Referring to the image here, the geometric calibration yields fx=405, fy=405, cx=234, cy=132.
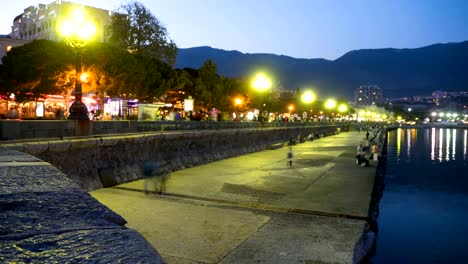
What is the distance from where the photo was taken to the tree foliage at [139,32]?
2061 inches

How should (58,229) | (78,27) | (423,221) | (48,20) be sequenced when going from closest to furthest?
1. (58,229)
2. (78,27)
3. (423,221)
4. (48,20)

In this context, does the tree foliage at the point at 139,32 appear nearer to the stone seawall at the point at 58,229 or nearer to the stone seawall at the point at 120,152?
the stone seawall at the point at 120,152

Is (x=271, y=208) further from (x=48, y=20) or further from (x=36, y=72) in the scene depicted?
(x=48, y=20)

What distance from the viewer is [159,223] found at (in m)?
7.40

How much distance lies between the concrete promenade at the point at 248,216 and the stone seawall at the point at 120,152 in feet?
1.94

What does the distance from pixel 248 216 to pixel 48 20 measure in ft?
292

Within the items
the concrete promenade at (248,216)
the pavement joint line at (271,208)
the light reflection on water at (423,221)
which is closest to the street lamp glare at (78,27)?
the concrete promenade at (248,216)

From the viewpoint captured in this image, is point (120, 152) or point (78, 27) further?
point (78, 27)

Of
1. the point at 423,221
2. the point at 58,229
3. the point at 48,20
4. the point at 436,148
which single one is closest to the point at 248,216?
the point at 58,229

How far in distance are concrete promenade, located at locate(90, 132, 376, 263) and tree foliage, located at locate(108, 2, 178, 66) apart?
41733mm

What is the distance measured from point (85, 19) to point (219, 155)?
355 inches

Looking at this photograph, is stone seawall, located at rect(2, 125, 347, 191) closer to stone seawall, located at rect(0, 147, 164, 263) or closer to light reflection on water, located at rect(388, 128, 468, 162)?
stone seawall, located at rect(0, 147, 164, 263)

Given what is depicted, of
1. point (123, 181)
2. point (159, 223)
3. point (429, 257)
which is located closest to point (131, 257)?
point (159, 223)

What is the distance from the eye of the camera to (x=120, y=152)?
12.3 meters
